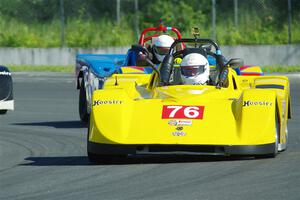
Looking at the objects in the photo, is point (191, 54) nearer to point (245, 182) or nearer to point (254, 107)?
point (254, 107)

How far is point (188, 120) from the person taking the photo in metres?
11.1

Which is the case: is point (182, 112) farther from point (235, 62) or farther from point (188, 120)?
point (235, 62)

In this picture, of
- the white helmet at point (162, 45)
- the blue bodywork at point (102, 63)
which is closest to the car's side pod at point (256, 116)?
the blue bodywork at point (102, 63)

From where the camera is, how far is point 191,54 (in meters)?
13.1

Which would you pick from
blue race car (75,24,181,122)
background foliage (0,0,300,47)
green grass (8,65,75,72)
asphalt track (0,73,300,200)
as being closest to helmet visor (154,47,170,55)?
blue race car (75,24,181,122)

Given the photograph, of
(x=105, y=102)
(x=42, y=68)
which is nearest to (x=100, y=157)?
(x=105, y=102)

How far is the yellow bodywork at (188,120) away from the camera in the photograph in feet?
36.1

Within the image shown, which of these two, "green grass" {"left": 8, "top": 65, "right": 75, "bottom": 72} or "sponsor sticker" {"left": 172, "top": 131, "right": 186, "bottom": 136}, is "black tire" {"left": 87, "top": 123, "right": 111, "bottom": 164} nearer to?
"sponsor sticker" {"left": 172, "top": 131, "right": 186, "bottom": 136}

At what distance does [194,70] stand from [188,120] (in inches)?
76.6

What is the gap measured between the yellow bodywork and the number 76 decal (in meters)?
0.04

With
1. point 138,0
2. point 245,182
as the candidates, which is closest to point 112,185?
point 245,182

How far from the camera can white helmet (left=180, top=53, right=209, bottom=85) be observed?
1296 centimetres

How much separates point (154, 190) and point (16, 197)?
1.16 m

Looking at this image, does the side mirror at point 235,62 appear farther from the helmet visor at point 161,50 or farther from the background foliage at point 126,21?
the background foliage at point 126,21
